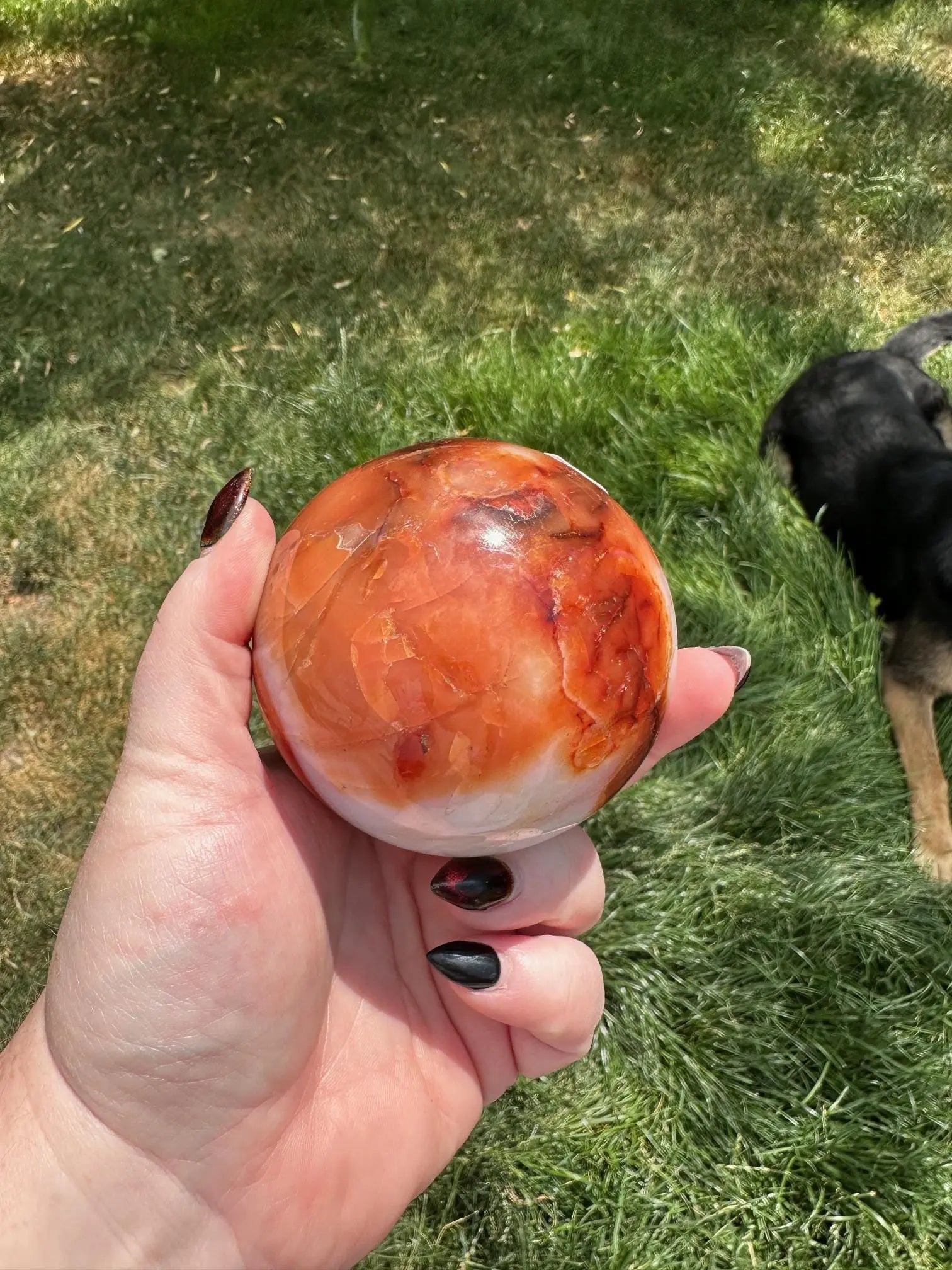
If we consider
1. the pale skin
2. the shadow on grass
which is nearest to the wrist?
the pale skin

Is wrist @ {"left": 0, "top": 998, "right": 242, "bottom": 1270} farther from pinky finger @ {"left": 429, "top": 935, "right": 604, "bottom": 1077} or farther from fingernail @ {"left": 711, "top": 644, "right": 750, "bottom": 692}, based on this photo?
fingernail @ {"left": 711, "top": 644, "right": 750, "bottom": 692}

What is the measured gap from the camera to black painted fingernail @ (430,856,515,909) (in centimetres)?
182

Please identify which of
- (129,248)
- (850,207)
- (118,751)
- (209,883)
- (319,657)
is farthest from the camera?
(850,207)

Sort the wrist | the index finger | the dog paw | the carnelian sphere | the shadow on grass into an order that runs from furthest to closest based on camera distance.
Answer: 1. the shadow on grass
2. the dog paw
3. the index finger
4. the wrist
5. the carnelian sphere

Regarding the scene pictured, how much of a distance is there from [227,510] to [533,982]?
107 centimetres

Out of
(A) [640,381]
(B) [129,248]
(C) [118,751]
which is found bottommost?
(C) [118,751]

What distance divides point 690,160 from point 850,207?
86 centimetres

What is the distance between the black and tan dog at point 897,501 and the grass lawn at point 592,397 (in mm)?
102

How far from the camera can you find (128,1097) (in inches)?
67.5

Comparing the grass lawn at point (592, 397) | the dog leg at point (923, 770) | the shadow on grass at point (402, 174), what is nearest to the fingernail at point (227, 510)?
the grass lawn at point (592, 397)

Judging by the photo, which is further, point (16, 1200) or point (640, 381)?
point (640, 381)

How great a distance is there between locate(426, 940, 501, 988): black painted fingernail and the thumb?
1.77 feet

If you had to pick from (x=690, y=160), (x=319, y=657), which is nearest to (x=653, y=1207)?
(x=319, y=657)

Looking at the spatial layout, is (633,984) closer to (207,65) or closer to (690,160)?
(690,160)
